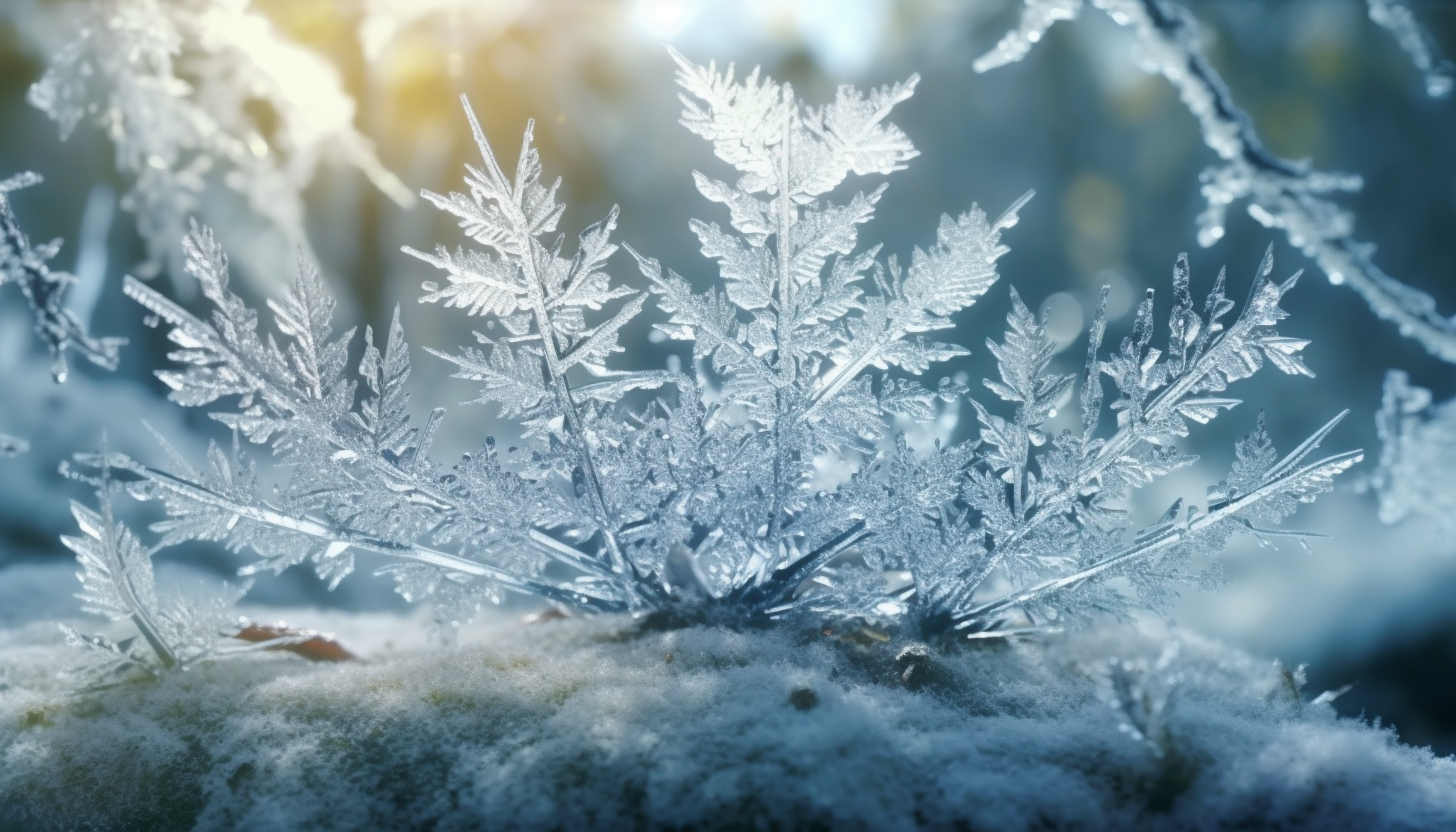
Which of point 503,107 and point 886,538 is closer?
point 886,538

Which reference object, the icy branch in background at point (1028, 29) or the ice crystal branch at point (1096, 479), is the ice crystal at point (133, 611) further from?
the icy branch in background at point (1028, 29)

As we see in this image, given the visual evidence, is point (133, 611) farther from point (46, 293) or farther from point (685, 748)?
point (685, 748)

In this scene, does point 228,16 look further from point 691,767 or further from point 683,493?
point 691,767

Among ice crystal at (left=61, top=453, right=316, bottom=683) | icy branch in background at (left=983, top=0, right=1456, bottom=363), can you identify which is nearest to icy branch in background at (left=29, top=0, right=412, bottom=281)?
ice crystal at (left=61, top=453, right=316, bottom=683)

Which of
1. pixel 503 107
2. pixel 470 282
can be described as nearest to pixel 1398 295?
pixel 470 282

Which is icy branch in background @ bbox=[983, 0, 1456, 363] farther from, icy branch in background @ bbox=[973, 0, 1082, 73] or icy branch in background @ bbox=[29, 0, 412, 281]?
icy branch in background @ bbox=[29, 0, 412, 281]

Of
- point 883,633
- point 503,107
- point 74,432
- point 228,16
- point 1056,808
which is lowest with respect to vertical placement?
point 1056,808

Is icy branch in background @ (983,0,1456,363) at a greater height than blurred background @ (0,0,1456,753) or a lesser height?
lesser
